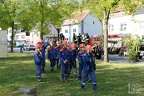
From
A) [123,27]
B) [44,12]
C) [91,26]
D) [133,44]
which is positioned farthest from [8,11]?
[91,26]

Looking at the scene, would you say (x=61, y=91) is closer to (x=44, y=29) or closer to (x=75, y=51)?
(x=75, y=51)

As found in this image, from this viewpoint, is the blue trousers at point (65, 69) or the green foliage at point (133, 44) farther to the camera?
the green foliage at point (133, 44)

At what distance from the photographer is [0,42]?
25.6 metres

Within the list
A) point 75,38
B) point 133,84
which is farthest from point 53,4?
point 133,84

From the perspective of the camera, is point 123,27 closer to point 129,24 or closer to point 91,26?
point 129,24

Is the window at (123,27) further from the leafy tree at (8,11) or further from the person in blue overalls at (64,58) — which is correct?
the person in blue overalls at (64,58)

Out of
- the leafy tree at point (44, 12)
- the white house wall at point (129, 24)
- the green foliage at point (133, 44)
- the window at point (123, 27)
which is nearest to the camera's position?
the green foliage at point (133, 44)

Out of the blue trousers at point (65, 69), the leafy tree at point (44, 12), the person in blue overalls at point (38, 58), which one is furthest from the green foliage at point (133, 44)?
the leafy tree at point (44, 12)

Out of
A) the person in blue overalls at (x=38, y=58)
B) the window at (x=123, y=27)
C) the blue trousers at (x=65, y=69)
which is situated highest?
the window at (x=123, y=27)

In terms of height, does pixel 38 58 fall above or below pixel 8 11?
below

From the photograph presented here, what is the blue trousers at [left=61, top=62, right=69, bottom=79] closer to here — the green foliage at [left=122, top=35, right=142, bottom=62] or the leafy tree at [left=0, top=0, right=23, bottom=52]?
the green foliage at [left=122, top=35, right=142, bottom=62]

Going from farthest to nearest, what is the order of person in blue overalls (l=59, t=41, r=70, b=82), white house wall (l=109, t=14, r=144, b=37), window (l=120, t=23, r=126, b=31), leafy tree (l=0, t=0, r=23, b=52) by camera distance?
window (l=120, t=23, r=126, b=31) → white house wall (l=109, t=14, r=144, b=37) → leafy tree (l=0, t=0, r=23, b=52) → person in blue overalls (l=59, t=41, r=70, b=82)

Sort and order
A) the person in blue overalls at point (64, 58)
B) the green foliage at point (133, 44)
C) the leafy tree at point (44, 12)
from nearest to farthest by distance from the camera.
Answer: the person in blue overalls at point (64, 58), the green foliage at point (133, 44), the leafy tree at point (44, 12)

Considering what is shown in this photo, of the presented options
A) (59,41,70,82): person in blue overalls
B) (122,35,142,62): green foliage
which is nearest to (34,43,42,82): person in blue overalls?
(59,41,70,82): person in blue overalls
